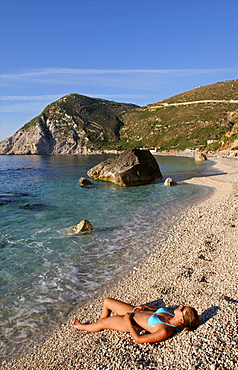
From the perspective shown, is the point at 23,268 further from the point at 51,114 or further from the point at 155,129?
the point at 51,114

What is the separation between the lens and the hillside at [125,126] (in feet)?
393

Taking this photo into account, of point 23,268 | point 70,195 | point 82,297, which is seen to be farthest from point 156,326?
point 70,195

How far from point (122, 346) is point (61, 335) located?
165 cm

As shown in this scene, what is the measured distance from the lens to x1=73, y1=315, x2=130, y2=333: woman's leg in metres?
5.21

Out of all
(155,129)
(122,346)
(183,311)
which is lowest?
(122,346)

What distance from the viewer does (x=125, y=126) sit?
174750 mm

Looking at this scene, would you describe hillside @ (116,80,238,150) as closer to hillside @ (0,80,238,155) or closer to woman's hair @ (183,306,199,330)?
hillside @ (0,80,238,155)

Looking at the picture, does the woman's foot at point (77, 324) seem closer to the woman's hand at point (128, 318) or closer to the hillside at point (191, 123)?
the woman's hand at point (128, 318)

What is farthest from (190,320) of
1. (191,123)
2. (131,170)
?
(191,123)

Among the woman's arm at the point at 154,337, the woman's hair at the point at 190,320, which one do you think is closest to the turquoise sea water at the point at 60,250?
the woman's arm at the point at 154,337

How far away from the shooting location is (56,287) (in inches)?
304

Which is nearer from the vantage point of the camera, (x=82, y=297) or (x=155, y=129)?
(x=82, y=297)

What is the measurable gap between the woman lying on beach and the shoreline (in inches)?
5.4

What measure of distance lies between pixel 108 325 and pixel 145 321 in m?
0.89
